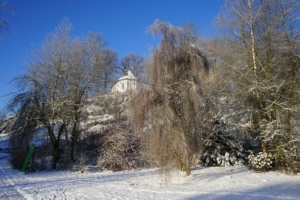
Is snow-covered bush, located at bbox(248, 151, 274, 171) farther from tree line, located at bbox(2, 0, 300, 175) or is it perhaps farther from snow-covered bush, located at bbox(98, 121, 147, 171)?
snow-covered bush, located at bbox(98, 121, 147, 171)

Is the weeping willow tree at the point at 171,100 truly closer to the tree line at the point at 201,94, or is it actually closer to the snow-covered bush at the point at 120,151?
the tree line at the point at 201,94

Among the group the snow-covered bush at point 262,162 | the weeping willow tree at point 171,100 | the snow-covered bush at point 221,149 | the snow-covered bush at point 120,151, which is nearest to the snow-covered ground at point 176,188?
the snow-covered bush at point 262,162

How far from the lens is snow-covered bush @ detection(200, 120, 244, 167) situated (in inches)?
502

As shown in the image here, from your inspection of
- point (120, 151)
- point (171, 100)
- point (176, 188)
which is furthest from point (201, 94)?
point (120, 151)

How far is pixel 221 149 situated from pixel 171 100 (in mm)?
5902

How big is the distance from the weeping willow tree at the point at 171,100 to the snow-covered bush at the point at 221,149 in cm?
387

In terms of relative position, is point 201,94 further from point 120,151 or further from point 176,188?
point 120,151

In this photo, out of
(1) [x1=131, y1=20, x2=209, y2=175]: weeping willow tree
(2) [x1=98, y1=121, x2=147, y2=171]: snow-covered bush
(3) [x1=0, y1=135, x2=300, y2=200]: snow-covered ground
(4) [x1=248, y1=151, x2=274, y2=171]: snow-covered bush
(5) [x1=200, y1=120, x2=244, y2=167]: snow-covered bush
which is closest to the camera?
(3) [x1=0, y1=135, x2=300, y2=200]: snow-covered ground

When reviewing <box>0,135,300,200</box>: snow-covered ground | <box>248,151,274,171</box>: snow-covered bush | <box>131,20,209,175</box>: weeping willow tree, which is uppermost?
<box>131,20,209,175</box>: weeping willow tree

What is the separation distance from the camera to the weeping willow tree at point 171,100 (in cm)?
888

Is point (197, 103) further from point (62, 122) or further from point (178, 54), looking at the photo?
point (62, 122)

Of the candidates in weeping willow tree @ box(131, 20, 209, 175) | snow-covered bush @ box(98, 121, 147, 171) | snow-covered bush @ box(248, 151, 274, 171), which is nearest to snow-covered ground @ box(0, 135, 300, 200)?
snow-covered bush @ box(248, 151, 274, 171)

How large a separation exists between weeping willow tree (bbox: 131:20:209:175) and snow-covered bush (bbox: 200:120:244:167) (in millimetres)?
3871

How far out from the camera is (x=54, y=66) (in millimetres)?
14812
